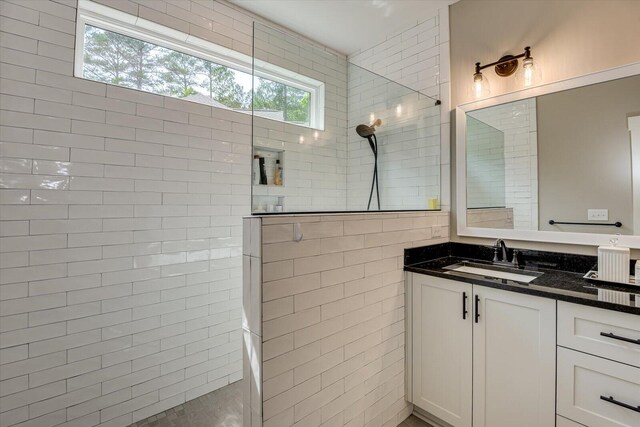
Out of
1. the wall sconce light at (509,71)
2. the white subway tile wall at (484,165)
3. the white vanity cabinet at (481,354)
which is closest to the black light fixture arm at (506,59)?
the wall sconce light at (509,71)

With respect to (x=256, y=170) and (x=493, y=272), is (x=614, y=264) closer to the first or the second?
(x=493, y=272)

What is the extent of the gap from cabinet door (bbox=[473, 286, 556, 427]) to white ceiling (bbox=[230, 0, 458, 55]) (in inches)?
89.8

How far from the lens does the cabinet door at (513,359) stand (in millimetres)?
1398

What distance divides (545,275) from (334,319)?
1.30 metres

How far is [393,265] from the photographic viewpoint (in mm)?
1913

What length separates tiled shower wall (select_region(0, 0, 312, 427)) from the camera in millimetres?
1590

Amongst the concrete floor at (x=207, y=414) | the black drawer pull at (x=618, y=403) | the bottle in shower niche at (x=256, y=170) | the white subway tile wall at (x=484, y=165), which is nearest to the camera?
the black drawer pull at (x=618, y=403)

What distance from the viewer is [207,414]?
2.02 meters

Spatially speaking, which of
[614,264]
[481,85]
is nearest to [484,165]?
[481,85]

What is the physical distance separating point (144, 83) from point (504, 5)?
2623 millimetres

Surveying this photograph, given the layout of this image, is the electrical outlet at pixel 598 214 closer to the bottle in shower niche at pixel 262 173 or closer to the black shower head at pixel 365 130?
the black shower head at pixel 365 130

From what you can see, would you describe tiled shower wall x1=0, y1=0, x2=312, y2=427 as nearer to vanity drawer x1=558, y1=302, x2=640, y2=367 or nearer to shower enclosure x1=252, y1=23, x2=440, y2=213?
shower enclosure x1=252, y1=23, x2=440, y2=213

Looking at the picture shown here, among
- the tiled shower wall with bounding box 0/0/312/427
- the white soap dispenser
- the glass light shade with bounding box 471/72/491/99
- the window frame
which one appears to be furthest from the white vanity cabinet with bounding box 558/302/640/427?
the tiled shower wall with bounding box 0/0/312/427

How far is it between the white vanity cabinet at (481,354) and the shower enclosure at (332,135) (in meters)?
0.77
